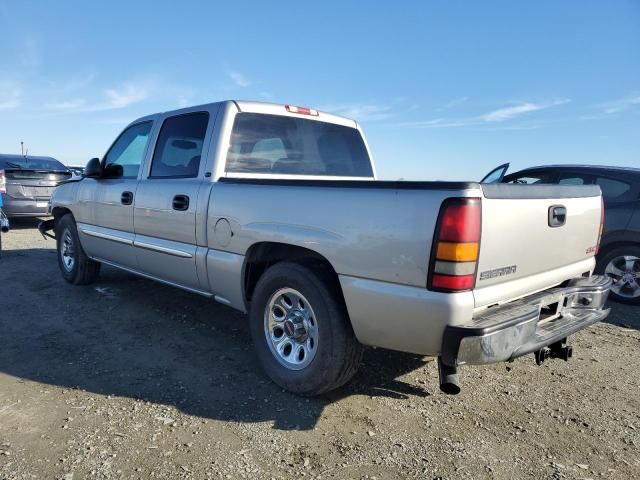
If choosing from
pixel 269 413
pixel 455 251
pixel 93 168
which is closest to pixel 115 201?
pixel 93 168

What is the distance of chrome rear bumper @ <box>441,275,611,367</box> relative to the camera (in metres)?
2.35

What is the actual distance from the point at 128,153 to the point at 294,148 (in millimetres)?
1915

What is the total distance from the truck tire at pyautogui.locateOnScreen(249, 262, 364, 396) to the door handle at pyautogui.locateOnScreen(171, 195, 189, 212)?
1004mm

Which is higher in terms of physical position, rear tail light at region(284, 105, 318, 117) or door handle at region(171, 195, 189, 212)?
rear tail light at region(284, 105, 318, 117)

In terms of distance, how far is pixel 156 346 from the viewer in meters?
3.95

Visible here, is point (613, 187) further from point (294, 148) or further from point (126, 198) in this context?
point (126, 198)

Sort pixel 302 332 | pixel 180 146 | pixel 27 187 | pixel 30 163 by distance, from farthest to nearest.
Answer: pixel 30 163 → pixel 27 187 → pixel 180 146 → pixel 302 332

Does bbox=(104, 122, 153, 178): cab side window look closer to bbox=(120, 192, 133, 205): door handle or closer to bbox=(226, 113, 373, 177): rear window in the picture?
bbox=(120, 192, 133, 205): door handle

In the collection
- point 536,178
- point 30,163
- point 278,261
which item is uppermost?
point 30,163

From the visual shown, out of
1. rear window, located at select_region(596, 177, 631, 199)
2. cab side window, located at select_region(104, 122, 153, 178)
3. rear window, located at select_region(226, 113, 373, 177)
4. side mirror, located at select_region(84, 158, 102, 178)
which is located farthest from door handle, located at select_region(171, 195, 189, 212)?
rear window, located at select_region(596, 177, 631, 199)

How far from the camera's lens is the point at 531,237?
2697 mm

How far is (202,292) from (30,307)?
2.33m

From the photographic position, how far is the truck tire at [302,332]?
2869mm

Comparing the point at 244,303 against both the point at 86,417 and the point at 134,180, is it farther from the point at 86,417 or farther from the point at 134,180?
the point at 134,180
